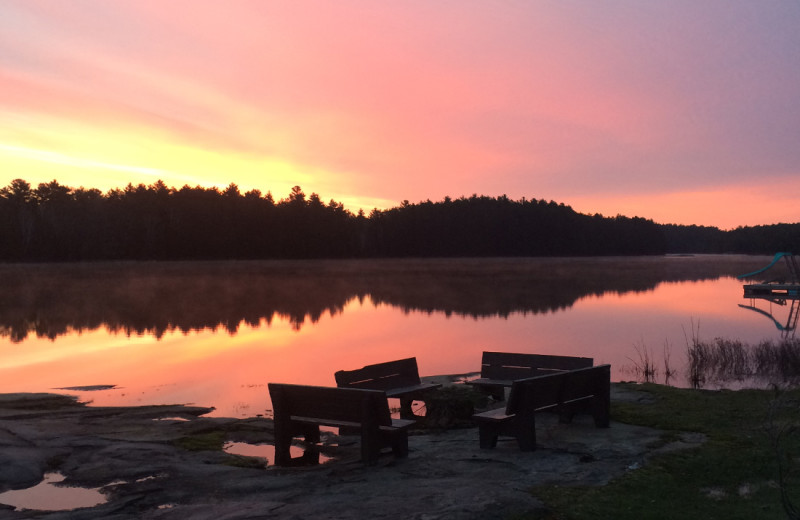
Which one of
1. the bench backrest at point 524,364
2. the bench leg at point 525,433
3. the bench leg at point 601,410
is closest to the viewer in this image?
the bench leg at point 525,433

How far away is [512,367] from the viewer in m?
14.0

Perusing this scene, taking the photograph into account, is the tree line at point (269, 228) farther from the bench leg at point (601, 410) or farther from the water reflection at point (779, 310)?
the bench leg at point (601, 410)

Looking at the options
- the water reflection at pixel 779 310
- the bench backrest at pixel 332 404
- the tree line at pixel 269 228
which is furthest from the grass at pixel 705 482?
the tree line at pixel 269 228

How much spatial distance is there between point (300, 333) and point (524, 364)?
1880 centimetres

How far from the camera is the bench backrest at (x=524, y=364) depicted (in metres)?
13.0

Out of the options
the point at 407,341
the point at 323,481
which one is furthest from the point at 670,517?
the point at 407,341

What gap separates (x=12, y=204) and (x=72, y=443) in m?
117

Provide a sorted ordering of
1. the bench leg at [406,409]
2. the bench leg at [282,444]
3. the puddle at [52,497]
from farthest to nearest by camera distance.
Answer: the bench leg at [406,409], the bench leg at [282,444], the puddle at [52,497]

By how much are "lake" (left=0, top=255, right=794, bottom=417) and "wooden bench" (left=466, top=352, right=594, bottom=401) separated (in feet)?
16.0

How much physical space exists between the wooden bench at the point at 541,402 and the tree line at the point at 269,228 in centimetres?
11429

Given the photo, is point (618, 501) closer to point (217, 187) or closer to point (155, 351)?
point (155, 351)

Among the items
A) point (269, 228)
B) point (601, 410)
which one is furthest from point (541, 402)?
point (269, 228)

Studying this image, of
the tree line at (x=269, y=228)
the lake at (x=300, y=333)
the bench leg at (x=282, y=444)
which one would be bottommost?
the lake at (x=300, y=333)

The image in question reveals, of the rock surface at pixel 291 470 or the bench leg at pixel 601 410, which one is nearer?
the rock surface at pixel 291 470
